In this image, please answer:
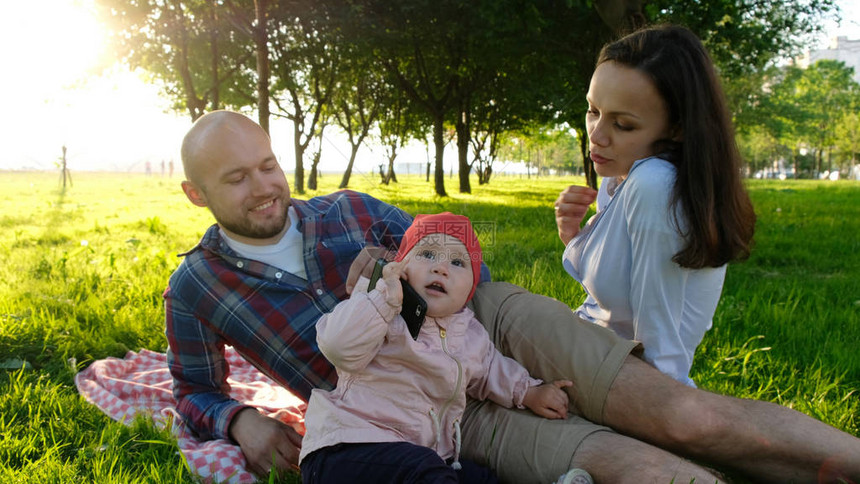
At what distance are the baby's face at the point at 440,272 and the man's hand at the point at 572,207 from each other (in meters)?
0.67

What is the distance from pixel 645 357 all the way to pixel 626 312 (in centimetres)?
22

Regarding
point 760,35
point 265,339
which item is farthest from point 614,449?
point 760,35

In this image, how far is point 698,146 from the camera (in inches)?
86.2

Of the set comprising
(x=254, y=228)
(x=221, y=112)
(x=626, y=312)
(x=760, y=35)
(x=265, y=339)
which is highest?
(x=760, y=35)

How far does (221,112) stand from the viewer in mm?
2637

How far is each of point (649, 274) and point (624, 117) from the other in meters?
0.66

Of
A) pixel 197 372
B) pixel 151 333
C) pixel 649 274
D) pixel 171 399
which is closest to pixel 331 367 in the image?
pixel 197 372

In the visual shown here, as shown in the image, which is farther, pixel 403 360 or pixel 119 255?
pixel 119 255

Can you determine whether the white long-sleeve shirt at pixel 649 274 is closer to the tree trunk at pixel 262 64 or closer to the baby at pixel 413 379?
the baby at pixel 413 379

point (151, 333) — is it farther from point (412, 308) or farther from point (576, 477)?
point (576, 477)

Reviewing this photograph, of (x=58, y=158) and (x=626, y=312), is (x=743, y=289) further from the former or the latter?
(x=58, y=158)

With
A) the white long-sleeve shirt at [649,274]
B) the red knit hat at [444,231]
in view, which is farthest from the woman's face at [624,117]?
the red knit hat at [444,231]

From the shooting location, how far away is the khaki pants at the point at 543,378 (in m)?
2.13

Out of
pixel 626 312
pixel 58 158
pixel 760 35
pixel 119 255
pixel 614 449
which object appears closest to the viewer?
pixel 614 449
